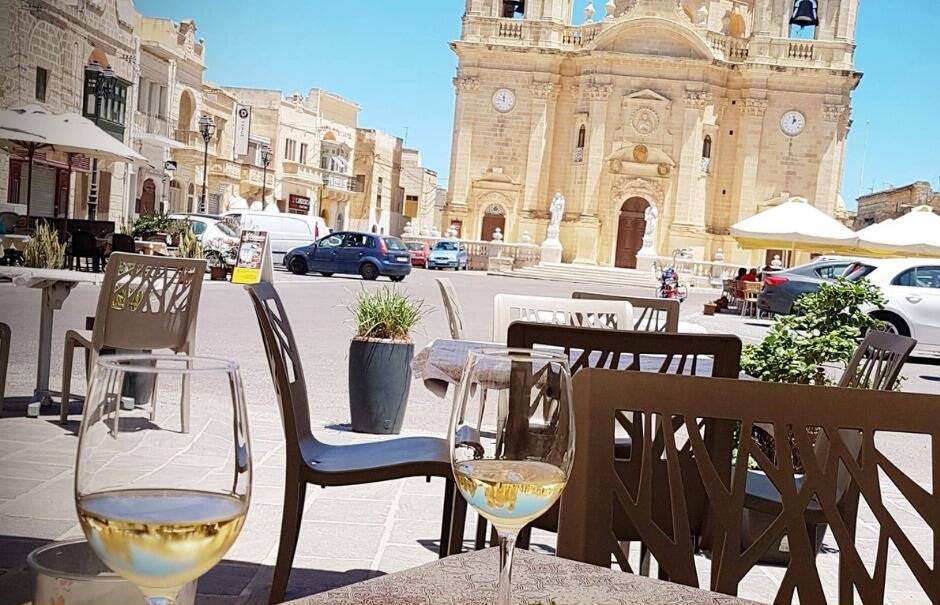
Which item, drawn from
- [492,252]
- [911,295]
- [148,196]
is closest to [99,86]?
[911,295]

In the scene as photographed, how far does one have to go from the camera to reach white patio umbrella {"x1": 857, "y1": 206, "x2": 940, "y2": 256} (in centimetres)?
1711

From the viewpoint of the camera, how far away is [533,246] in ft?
126

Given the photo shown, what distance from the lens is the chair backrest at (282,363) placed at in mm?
2977

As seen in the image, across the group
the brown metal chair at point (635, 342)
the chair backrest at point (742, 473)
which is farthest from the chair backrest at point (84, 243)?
the chair backrest at point (742, 473)

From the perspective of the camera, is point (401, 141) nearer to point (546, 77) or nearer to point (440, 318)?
point (546, 77)

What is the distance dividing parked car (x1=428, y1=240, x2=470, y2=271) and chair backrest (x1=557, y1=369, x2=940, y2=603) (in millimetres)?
34276

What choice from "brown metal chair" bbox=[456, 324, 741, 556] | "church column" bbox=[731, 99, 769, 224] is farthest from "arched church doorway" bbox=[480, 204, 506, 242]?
"brown metal chair" bbox=[456, 324, 741, 556]

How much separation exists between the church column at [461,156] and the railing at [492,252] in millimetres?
2648

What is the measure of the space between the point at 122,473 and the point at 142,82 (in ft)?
92.3

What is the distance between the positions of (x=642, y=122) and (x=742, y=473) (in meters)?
39.4

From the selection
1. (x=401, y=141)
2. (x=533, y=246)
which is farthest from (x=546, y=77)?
(x=401, y=141)

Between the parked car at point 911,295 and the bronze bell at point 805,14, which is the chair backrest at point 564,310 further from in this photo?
the bronze bell at point 805,14

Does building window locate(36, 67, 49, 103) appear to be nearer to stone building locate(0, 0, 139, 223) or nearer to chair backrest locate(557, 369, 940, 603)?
stone building locate(0, 0, 139, 223)

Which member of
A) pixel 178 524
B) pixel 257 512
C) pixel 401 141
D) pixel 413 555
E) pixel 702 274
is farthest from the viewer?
pixel 401 141
